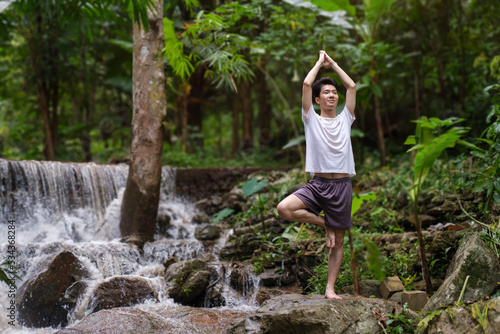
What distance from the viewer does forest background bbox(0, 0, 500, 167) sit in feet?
23.4

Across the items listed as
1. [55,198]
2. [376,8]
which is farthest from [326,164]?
[55,198]

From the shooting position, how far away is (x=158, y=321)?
3545 mm

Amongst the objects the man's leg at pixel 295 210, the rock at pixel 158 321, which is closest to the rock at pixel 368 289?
the man's leg at pixel 295 210

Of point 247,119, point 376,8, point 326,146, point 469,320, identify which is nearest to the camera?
point 469,320

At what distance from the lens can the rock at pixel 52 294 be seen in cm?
410

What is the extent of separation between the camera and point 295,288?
450 cm

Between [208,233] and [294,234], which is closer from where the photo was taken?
[294,234]

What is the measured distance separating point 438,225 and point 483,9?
748 centimetres

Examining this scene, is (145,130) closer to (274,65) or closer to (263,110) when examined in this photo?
(263,110)

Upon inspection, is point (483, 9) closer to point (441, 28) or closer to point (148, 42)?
point (441, 28)

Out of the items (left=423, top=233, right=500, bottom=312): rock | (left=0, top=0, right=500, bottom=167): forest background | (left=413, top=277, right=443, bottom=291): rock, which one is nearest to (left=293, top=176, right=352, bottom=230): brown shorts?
(left=423, top=233, right=500, bottom=312): rock

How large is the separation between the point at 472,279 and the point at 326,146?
1.54m

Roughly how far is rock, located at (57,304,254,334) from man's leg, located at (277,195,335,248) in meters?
1.30

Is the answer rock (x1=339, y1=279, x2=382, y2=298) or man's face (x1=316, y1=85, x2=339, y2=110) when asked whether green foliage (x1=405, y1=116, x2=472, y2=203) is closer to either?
man's face (x1=316, y1=85, x2=339, y2=110)
